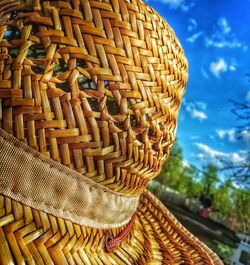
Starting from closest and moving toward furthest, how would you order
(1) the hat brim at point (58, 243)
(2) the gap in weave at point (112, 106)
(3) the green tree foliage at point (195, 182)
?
1. (1) the hat brim at point (58, 243)
2. (2) the gap in weave at point (112, 106)
3. (3) the green tree foliage at point (195, 182)

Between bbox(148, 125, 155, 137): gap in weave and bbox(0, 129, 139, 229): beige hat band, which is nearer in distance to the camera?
bbox(0, 129, 139, 229): beige hat band

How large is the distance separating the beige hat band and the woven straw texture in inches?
0.6

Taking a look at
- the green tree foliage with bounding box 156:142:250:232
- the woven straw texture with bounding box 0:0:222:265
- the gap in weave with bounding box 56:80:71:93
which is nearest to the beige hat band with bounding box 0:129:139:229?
the woven straw texture with bounding box 0:0:222:265

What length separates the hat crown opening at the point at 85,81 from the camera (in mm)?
587

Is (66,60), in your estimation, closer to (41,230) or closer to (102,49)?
(102,49)

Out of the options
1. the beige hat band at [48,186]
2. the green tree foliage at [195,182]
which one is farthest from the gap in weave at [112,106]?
the green tree foliage at [195,182]

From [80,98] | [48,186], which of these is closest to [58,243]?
[48,186]

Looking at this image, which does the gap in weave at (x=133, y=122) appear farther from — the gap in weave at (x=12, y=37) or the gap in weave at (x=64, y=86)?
the gap in weave at (x=12, y=37)

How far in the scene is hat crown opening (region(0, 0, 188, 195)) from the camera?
59cm

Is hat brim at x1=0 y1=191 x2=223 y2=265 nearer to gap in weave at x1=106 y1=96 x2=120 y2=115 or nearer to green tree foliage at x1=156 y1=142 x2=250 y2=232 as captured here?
gap in weave at x1=106 y1=96 x2=120 y2=115

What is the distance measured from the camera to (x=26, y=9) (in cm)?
64

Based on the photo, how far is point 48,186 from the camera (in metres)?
0.62

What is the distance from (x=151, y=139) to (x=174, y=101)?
125mm

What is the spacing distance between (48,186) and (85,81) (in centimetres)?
26
